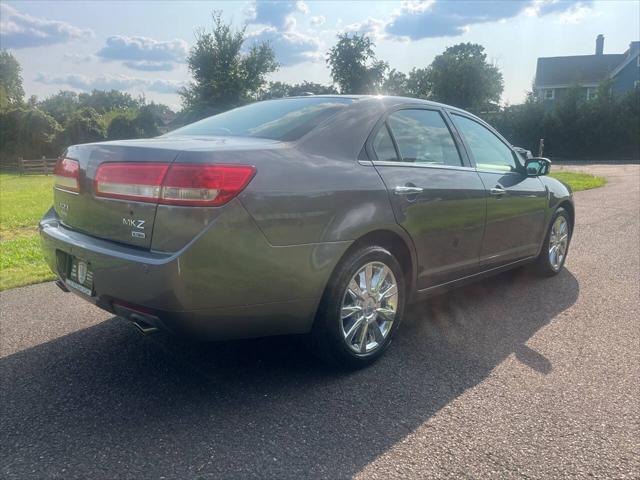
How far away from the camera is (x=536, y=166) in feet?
16.0

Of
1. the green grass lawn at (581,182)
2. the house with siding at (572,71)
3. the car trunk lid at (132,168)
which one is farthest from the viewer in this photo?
the house with siding at (572,71)

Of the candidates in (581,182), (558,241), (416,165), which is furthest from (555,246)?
(581,182)

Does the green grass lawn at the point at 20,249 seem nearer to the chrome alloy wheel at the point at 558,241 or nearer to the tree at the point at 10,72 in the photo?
the chrome alloy wheel at the point at 558,241

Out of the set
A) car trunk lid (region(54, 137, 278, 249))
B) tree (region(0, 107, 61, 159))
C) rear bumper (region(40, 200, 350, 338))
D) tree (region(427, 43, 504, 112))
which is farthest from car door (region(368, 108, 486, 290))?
tree (region(427, 43, 504, 112))

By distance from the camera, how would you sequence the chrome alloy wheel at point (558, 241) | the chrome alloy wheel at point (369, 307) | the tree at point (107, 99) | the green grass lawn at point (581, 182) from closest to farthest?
the chrome alloy wheel at point (369, 307), the chrome alloy wheel at point (558, 241), the green grass lawn at point (581, 182), the tree at point (107, 99)

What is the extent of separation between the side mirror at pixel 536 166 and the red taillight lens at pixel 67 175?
12.0 feet

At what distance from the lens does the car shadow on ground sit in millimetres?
2416

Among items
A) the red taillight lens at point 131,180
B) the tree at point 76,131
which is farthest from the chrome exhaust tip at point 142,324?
the tree at point 76,131

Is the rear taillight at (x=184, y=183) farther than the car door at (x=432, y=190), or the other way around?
the car door at (x=432, y=190)

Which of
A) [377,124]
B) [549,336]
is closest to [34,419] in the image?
[377,124]

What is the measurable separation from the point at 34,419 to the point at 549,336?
3.27 m

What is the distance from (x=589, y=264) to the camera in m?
6.13

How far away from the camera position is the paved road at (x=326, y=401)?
2.42 meters

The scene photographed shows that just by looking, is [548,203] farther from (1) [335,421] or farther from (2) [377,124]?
(1) [335,421]
